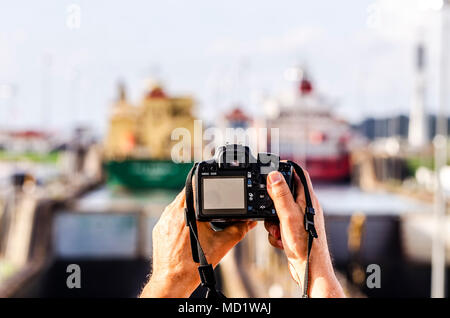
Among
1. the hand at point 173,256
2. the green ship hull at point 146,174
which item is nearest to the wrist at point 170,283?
the hand at point 173,256

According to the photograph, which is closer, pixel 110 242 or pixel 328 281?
pixel 328 281

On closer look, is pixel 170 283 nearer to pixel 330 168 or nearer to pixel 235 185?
pixel 235 185

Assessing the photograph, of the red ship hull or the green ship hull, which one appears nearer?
the green ship hull

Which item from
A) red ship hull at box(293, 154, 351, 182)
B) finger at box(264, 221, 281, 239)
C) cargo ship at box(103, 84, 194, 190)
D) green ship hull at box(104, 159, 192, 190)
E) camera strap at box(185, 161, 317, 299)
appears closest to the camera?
camera strap at box(185, 161, 317, 299)

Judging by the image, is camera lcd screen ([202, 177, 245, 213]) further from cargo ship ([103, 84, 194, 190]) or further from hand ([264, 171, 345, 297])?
cargo ship ([103, 84, 194, 190])

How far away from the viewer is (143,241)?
1741 centimetres

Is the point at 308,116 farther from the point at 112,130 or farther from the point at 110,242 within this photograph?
the point at 110,242

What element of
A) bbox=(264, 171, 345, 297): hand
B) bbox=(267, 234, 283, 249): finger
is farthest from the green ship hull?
bbox=(264, 171, 345, 297): hand

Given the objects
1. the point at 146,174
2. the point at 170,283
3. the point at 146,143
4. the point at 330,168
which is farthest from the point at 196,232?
the point at 330,168

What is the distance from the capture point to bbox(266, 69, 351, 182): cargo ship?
23078mm

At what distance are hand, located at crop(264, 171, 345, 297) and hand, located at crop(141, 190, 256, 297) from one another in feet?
0.57

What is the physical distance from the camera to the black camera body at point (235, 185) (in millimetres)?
1271
